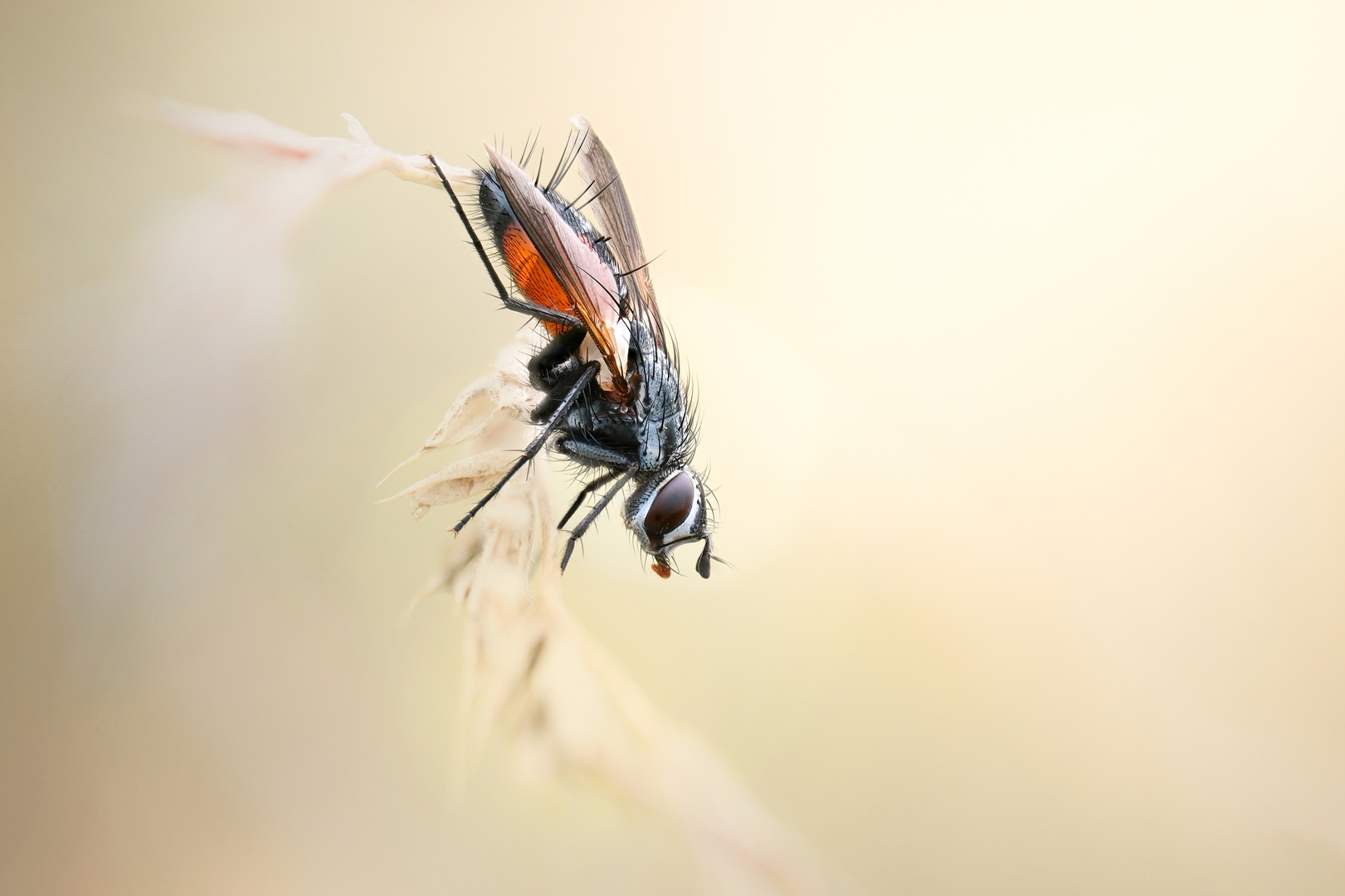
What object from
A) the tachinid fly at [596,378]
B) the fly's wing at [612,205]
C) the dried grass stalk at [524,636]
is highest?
the fly's wing at [612,205]

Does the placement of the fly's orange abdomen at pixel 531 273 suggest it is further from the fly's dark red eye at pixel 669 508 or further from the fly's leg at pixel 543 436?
the fly's dark red eye at pixel 669 508

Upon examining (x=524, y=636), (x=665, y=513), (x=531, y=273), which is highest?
(x=531, y=273)

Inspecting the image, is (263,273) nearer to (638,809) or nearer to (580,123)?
(580,123)

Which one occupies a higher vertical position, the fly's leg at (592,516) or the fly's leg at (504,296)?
the fly's leg at (504,296)

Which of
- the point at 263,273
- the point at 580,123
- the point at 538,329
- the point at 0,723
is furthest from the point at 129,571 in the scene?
the point at 580,123

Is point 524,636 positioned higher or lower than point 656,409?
lower

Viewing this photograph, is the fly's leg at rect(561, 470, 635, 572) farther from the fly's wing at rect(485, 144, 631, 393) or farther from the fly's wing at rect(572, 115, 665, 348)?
the fly's wing at rect(572, 115, 665, 348)

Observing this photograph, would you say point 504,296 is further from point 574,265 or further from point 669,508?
point 669,508

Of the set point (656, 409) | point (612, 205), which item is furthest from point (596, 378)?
point (612, 205)

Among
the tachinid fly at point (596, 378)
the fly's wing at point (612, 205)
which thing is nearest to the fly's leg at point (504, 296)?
the tachinid fly at point (596, 378)
